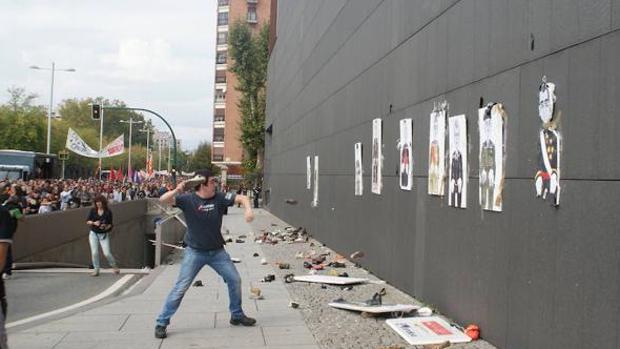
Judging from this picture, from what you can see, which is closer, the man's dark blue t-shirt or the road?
the man's dark blue t-shirt

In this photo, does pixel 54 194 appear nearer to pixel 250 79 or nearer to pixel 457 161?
pixel 457 161

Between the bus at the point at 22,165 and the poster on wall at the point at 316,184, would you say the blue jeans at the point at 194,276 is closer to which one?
the poster on wall at the point at 316,184

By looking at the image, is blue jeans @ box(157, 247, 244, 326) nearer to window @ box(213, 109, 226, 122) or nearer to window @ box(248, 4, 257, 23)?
window @ box(248, 4, 257, 23)

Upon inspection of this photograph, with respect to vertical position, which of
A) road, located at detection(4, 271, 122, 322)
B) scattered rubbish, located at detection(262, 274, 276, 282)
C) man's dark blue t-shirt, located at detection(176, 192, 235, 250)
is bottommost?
road, located at detection(4, 271, 122, 322)

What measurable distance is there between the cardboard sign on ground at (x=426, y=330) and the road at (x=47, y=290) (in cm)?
516

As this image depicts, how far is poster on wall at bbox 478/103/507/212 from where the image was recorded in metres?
6.51

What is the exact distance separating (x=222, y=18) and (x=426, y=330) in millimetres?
92069

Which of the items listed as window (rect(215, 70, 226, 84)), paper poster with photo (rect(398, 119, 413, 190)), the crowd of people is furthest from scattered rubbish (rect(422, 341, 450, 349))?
window (rect(215, 70, 226, 84))

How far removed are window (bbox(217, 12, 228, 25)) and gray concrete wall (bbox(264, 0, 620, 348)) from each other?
83.2 metres

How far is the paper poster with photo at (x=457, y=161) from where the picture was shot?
7508mm

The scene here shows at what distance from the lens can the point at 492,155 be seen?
673cm

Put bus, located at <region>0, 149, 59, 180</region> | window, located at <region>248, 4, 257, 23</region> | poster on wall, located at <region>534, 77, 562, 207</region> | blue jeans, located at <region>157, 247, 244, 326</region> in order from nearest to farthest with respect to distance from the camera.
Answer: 1. poster on wall, located at <region>534, 77, 562, 207</region>
2. blue jeans, located at <region>157, 247, 244, 326</region>
3. bus, located at <region>0, 149, 59, 180</region>
4. window, located at <region>248, 4, 257, 23</region>

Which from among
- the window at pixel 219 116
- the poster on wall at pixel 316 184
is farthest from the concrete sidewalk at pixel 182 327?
the window at pixel 219 116

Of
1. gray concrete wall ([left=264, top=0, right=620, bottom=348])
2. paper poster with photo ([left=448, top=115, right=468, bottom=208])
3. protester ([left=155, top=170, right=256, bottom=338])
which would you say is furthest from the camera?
paper poster with photo ([left=448, top=115, right=468, bottom=208])
